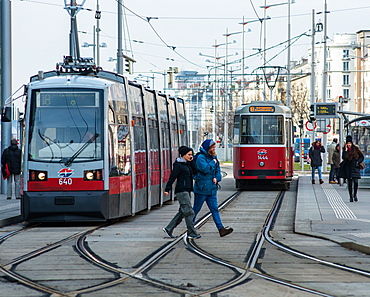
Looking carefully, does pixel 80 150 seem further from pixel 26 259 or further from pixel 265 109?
pixel 265 109

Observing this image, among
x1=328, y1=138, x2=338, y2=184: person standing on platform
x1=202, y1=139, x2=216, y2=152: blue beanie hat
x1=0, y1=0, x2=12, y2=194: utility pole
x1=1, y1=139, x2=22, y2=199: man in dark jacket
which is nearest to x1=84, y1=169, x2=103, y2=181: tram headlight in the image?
x1=202, y1=139, x2=216, y2=152: blue beanie hat

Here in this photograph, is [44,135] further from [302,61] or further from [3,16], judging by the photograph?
[302,61]

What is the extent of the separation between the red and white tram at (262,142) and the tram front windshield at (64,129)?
1429 centimetres

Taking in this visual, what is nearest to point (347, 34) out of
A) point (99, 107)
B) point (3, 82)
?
point (3, 82)

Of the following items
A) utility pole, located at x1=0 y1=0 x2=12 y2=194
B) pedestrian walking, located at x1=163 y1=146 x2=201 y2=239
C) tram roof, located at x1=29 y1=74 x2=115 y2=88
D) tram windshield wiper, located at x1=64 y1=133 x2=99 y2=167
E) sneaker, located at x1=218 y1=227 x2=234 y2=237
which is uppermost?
utility pole, located at x1=0 y1=0 x2=12 y2=194

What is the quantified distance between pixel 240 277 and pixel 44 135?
759 centimetres

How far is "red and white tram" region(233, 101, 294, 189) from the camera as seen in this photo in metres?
30.0

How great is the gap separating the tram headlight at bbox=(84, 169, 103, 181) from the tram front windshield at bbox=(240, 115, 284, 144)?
14582mm

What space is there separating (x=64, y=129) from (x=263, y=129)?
1499 centimetres

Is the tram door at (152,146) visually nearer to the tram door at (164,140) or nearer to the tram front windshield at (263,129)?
the tram door at (164,140)

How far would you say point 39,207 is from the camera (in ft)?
52.4

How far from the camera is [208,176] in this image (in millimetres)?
14062

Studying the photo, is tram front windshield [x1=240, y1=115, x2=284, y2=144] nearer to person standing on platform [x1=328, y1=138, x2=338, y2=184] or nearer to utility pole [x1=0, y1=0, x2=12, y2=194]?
person standing on platform [x1=328, y1=138, x2=338, y2=184]

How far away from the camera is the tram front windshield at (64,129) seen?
16.1 metres
